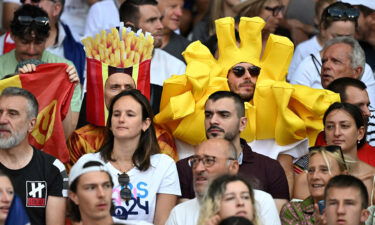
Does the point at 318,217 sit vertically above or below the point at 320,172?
below

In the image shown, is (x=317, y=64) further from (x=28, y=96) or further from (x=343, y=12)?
(x=28, y=96)

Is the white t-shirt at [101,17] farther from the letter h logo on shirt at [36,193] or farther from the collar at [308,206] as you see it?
the collar at [308,206]

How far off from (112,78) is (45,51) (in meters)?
1.26

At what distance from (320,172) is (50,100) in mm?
2423

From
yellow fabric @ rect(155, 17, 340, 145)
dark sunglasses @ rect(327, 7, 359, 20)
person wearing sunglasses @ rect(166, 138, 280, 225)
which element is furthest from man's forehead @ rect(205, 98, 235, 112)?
dark sunglasses @ rect(327, 7, 359, 20)

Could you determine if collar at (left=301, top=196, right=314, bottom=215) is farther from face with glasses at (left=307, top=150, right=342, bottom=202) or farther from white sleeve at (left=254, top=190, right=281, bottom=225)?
white sleeve at (left=254, top=190, right=281, bottom=225)

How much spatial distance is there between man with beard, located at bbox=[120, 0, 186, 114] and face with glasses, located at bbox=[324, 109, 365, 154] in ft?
6.29

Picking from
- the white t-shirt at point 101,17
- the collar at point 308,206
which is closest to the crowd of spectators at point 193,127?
the collar at point 308,206

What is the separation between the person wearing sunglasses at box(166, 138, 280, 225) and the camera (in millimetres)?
8758

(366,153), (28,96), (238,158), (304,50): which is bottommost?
(238,158)

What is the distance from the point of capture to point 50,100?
10055 millimetres

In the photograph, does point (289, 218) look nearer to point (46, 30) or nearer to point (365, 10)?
point (46, 30)

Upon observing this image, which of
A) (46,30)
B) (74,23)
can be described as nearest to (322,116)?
(46,30)

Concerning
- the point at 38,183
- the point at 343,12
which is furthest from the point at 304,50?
the point at 38,183
